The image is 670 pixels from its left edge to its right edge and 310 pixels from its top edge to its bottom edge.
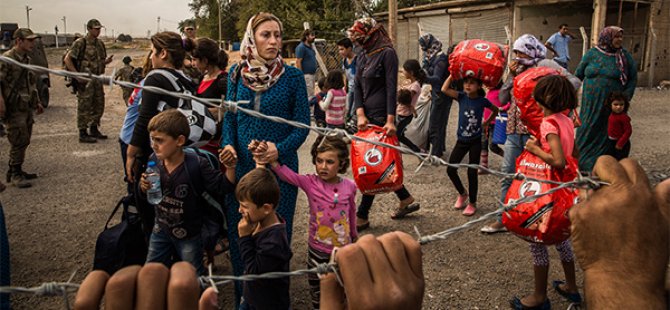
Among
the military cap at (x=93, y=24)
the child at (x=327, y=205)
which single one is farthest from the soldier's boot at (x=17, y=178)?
the child at (x=327, y=205)

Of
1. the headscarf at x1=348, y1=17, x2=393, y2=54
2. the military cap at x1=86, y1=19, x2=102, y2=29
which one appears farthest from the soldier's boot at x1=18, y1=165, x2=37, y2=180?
the headscarf at x1=348, y1=17, x2=393, y2=54

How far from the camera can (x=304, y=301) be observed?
326cm

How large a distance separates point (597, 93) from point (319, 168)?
3852 mm

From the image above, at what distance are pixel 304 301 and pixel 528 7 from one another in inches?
603

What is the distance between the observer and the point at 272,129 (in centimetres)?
290

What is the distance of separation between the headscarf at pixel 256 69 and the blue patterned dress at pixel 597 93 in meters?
3.92

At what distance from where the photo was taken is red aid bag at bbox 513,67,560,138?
3.33m

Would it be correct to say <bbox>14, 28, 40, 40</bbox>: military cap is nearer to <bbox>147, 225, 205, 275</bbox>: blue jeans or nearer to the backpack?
the backpack

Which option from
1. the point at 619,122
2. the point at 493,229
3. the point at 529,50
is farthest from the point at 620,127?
the point at 493,229

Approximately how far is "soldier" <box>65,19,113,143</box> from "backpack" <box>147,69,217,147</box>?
562 centimetres

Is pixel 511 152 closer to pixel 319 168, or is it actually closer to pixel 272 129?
pixel 319 168

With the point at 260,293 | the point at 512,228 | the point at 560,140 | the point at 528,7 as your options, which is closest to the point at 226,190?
the point at 260,293

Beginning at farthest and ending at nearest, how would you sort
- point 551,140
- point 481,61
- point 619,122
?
point 619,122 → point 481,61 → point 551,140

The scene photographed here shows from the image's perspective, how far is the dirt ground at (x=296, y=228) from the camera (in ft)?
11.1
